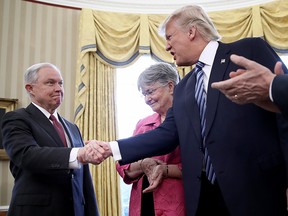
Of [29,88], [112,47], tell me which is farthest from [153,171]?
[112,47]

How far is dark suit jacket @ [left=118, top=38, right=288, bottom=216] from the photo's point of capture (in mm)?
1343

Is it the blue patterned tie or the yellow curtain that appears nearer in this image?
the blue patterned tie

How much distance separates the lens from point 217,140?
4.76 ft

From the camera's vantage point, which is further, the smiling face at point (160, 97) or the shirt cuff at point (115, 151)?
the smiling face at point (160, 97)

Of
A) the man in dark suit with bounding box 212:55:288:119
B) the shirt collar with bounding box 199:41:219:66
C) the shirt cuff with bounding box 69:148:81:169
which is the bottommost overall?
the shirt cuff with bounding box 69:148:81:169

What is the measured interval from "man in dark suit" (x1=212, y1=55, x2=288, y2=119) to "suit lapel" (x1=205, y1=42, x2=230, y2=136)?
13.0 inches

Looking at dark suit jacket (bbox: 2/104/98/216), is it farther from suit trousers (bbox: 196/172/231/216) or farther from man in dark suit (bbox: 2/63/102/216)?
suit trousers (bbox: 196/172/231/216)

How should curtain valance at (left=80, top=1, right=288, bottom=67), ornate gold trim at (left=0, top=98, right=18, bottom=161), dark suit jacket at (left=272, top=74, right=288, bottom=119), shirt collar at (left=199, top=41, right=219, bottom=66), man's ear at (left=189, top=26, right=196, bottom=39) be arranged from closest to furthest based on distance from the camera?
1. dark suit jacket at (left=272, top=74, right=288, bottom=119)
2. shirt collar at (left=199, top=41, right=219, bottom=66)
3. man's ear at (left=189, top=26, right=196, bottom=39)
4. ornate gold trim at (left=0, top=98, right=18, bottom=161)
5. curtain valance at (left=80, top=1, right=288, bottom=67)

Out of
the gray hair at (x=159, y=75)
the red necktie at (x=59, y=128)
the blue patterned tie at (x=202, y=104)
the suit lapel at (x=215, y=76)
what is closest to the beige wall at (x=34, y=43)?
the red necktie at (x=59, y=128)

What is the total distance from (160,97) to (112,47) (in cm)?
278

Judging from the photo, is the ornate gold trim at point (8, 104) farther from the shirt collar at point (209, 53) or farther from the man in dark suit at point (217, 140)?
the shirt collar at point (209, 53)

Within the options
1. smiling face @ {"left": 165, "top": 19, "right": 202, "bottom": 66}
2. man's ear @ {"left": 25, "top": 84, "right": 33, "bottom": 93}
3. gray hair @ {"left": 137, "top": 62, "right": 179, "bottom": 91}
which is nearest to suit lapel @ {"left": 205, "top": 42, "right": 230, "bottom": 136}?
smiling face @ {"left": 165, "top": 19, "right": 202, "bottom": 66}

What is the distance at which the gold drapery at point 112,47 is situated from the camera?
428 centimetres

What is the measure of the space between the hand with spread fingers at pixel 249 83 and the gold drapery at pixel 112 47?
3.28m
